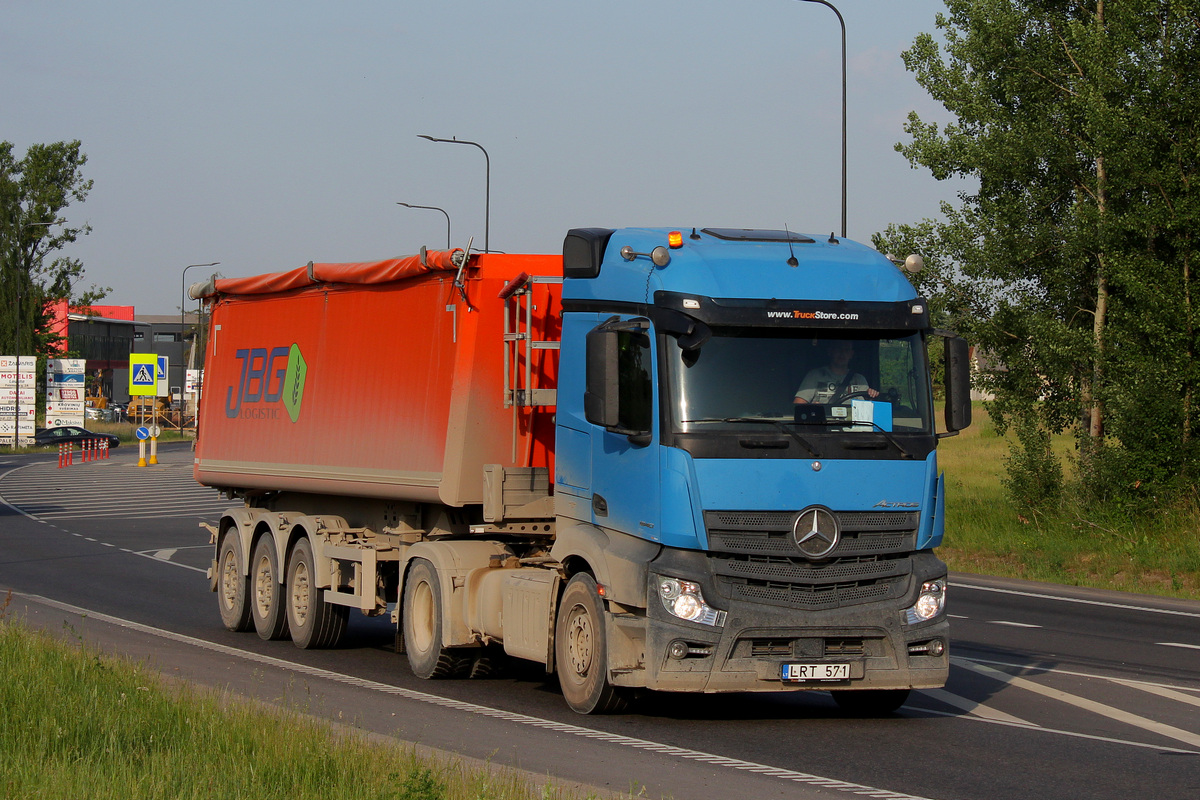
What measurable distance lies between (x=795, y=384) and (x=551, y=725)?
109 inches

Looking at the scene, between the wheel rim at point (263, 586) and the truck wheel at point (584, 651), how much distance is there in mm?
5767

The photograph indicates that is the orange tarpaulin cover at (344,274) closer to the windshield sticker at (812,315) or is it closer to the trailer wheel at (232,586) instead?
the trailer wheel at (232,586)

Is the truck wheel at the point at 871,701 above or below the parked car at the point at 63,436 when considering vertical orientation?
above

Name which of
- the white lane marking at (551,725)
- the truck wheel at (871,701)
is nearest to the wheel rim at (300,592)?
the white lane marking at (551,725)

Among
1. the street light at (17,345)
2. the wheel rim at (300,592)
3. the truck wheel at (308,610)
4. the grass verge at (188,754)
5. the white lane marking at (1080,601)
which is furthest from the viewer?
the street light at (17,345)

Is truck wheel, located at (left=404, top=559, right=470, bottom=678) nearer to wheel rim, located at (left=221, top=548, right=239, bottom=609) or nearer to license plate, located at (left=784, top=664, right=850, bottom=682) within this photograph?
license plate, located at (left=784, top=664, right=850, bottom=682)

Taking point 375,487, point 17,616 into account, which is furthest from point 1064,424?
point 17,616

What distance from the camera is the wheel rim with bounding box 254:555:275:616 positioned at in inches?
609

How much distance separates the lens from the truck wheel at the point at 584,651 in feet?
32.4

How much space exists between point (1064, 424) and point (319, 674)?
19.2 m

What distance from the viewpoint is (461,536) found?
1264 centimetres

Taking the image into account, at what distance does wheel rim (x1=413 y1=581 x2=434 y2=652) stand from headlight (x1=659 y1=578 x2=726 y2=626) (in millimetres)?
3585

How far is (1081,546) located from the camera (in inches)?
952

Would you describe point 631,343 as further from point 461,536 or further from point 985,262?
point 985,262
